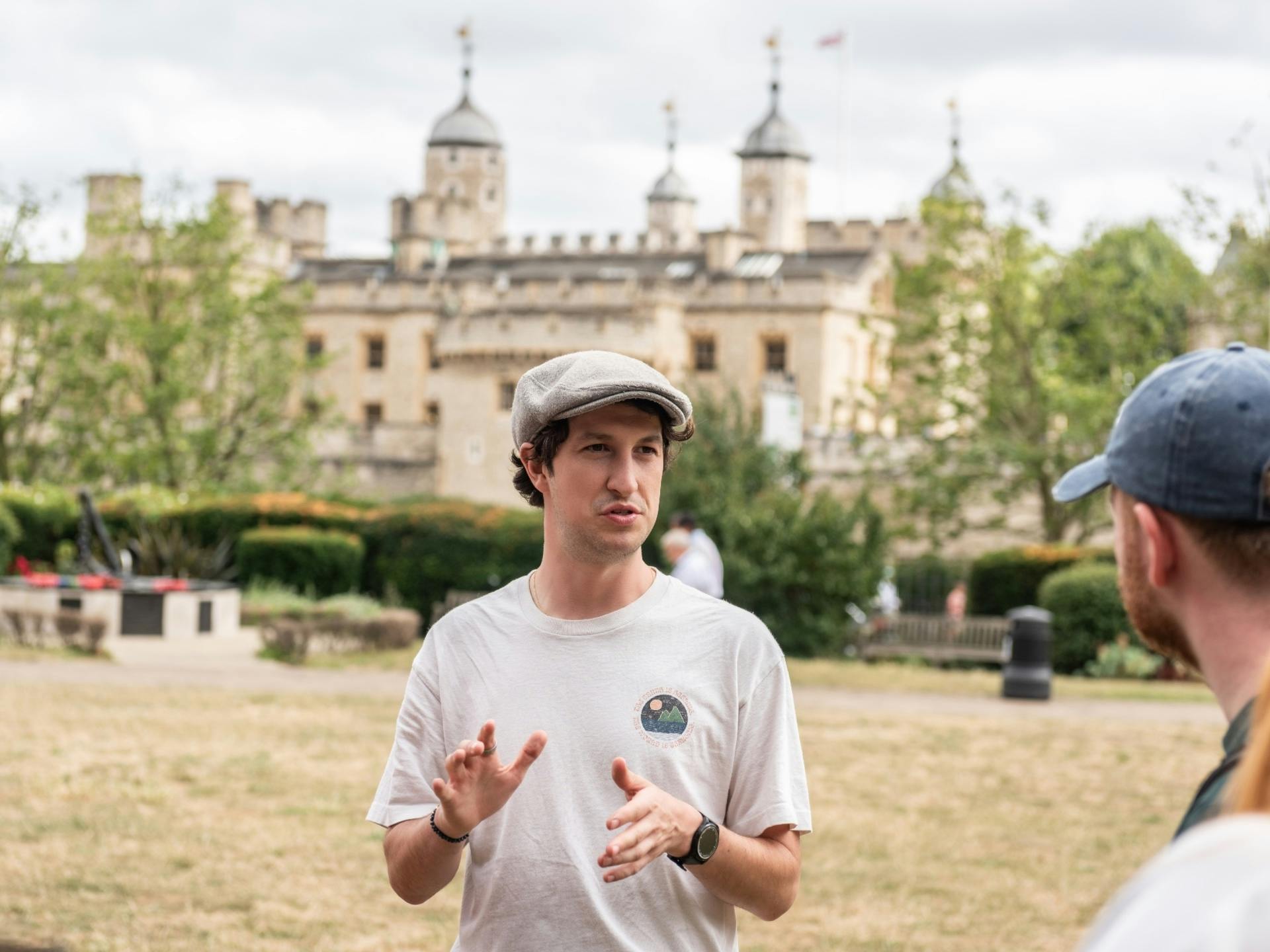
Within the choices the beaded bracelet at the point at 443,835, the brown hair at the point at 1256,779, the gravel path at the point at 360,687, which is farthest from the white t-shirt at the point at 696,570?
the brown hair at the point at 1256,779

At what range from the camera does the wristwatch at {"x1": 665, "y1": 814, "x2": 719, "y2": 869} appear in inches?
113

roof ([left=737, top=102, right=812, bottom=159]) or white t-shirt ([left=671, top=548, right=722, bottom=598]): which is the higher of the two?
roof ([left=737, top=102, right=812, bottom=159])

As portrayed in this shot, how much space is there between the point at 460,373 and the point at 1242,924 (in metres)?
60.9

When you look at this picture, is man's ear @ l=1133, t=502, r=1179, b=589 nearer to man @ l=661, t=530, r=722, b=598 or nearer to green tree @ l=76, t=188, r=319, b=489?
man @ l=661, t=530, r=722, b=598

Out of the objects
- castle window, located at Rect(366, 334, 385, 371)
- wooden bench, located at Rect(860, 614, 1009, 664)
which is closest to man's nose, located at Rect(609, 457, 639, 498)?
wooden bench, located at Rect(860, 614, 1009, 664)

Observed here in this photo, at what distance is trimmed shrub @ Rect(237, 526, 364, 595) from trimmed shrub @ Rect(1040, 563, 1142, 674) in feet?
33.0

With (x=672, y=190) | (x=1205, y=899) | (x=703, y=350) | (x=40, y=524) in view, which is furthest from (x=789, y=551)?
(x=672, y=190)

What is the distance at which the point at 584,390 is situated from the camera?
3.11 metres

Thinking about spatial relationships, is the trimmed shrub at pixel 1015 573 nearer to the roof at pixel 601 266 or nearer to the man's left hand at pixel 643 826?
the man's left hand at pixel 643 826

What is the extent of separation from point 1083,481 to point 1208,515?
1.46ft

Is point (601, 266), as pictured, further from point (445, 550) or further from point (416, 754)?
point (416, 754)

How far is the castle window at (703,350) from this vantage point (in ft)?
216

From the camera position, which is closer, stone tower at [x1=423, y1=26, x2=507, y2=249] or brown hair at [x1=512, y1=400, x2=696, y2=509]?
brown hair at [x1=512, y1=400, x2=696, y2=509]

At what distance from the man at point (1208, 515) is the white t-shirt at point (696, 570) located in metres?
10.6
